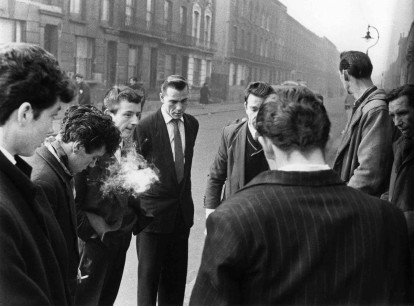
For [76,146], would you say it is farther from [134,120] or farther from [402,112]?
[402,112]

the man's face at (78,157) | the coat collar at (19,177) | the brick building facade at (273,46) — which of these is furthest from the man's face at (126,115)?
the brick building facade at (273,46)

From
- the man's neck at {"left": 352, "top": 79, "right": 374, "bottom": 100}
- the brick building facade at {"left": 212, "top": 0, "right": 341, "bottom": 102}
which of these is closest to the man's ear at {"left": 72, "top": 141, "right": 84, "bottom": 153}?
the man's neck at {"left": 352, "top": 79, "right": 374, "bottom": 100}

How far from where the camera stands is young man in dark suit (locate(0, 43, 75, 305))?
1221mm

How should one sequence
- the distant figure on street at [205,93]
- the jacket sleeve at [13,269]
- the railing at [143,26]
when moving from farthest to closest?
the distant figure on street at [205,93] < the railing at [143,26] < the jacket sleeve at [13,269]

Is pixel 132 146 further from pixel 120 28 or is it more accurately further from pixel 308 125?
pixel 120 28

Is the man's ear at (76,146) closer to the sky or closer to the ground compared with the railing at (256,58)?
closer to the ground

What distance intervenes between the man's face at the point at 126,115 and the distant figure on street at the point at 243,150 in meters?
0.59

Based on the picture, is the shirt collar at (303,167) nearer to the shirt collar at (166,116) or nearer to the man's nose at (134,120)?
the man's nose at (134,120)

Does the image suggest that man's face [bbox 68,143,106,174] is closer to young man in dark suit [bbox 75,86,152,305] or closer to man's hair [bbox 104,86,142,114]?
young man in dark suit [bbox 75,86,152,305]

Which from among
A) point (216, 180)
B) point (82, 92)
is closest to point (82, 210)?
point (216, 180)

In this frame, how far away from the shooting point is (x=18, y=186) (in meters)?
1.32

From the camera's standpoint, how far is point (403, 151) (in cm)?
271

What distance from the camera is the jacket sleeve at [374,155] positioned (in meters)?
2.70

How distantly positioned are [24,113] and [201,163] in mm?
7719
